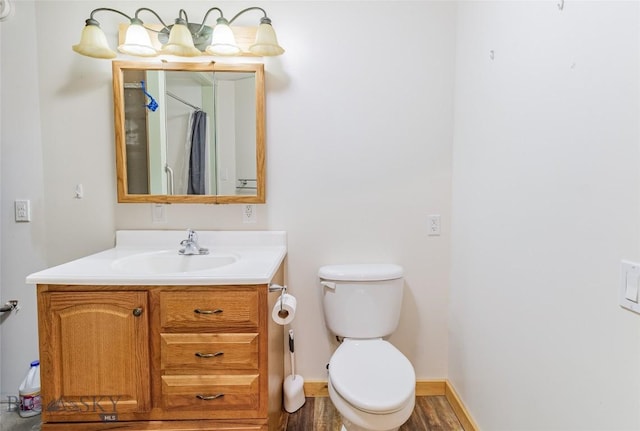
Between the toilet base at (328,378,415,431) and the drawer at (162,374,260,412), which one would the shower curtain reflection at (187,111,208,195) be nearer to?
the drawer at (162,374,260,412)

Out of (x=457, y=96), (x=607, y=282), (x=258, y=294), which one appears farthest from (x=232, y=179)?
(x=607, y=282)

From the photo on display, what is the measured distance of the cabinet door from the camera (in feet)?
4.13

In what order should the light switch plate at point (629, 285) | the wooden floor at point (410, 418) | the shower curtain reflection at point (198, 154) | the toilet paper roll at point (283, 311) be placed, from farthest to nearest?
the shower curtain reflection at point (198, 154)
the wooden floor at point (410, 418)
the toilet paper roll at point (283, 311)
the light switch plate at point (629, 285)

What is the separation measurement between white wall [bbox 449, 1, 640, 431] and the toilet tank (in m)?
0.38

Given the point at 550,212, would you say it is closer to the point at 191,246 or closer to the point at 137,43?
the point at 191,246

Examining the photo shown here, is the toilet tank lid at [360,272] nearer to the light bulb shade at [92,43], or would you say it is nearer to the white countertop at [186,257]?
the white countertop at [186,257]

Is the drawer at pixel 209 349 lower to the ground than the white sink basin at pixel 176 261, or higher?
lower

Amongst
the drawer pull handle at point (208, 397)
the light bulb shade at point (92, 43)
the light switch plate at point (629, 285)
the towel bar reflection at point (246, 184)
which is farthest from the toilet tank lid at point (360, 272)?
the light bulb shade at point (92, 43)

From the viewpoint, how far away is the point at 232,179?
1.81 m

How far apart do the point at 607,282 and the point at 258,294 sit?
3.46 feet

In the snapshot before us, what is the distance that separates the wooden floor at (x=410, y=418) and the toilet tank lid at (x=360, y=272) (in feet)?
2.38

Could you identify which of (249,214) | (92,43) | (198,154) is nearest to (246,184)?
(249,214)

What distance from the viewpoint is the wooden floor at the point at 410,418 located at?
66.1 inches

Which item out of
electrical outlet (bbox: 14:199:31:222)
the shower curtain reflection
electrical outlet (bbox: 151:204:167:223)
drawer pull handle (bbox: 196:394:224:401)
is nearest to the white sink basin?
electrical outlet (bbox: 151:204:167:223)
